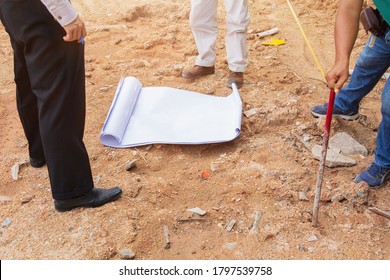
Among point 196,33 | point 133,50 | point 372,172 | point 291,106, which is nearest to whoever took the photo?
point 372,172

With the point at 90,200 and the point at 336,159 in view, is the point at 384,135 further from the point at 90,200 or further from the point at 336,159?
the point at 90,200

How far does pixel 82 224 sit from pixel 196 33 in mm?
2135

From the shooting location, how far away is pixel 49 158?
2.39m

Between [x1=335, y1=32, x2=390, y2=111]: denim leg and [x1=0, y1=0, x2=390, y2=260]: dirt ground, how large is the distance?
16cm

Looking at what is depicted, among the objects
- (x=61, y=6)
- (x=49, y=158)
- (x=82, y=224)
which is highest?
(x=61, y=6)

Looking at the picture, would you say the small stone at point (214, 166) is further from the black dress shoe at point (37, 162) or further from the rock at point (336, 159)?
the black dress shoe at point (37, 162)

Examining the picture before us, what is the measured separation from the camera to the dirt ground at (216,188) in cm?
242

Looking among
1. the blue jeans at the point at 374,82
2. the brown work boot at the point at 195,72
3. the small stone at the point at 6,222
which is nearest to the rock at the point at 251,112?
the blue jeans at the point at 374,82

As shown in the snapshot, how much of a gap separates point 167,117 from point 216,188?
0.87 metres

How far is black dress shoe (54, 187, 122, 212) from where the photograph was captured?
2549mm

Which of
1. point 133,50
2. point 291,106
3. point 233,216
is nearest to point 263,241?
point 233,216

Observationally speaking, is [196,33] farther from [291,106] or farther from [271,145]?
[271,145]

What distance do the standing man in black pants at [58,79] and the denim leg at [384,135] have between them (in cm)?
157

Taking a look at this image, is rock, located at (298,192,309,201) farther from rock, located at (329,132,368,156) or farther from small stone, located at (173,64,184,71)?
small stone, located at (173,64,184,71)
